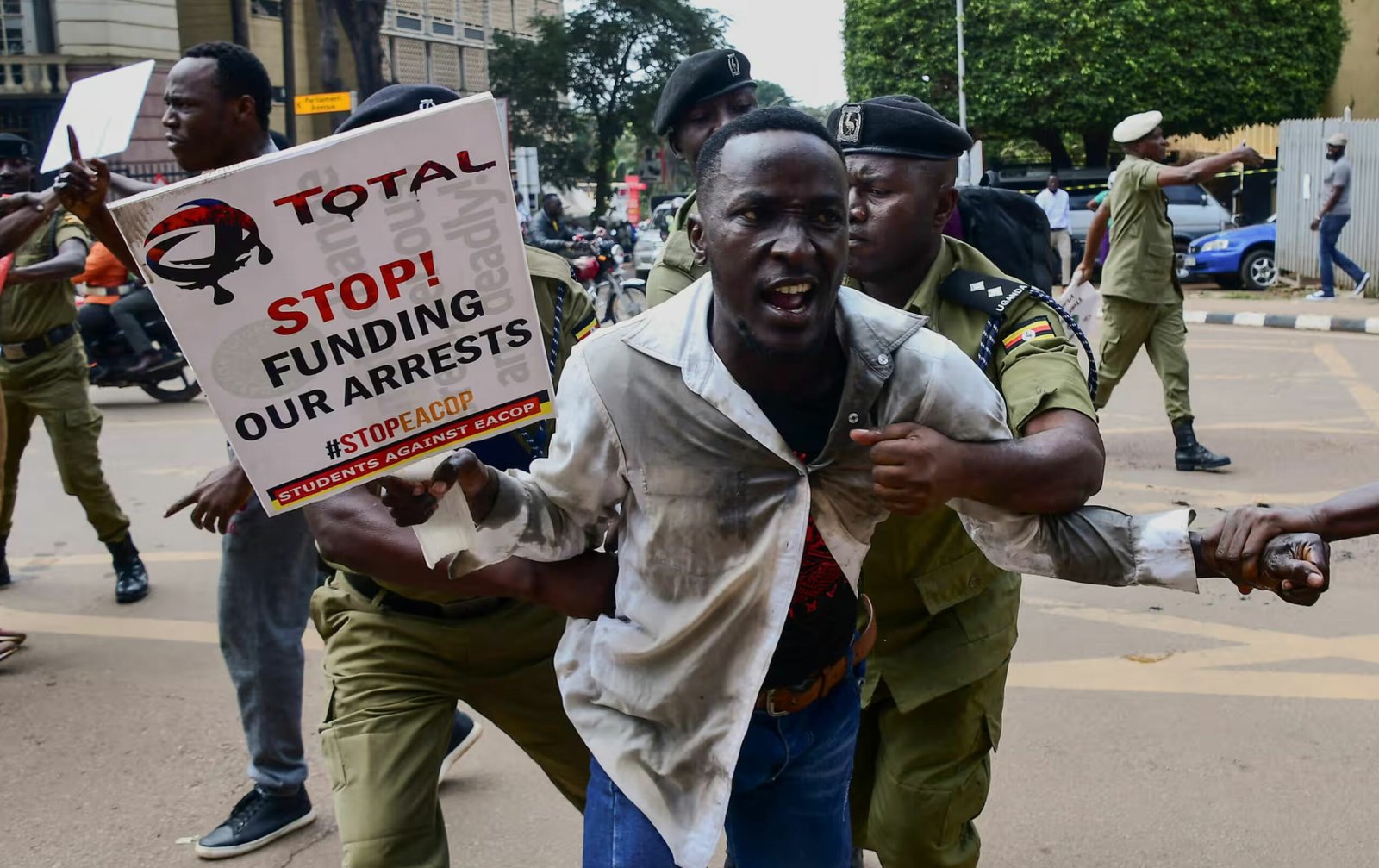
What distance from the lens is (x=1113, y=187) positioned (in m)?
8.35

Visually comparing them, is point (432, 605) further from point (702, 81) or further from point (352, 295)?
point (702, 81)

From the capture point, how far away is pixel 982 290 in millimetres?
2900

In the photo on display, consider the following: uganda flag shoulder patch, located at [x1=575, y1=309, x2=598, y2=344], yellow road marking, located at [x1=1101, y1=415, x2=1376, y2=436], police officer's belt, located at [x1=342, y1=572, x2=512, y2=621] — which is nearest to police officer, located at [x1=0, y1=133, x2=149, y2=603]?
police officer's belt, located at [x1=342, y1=572, x2=512, y2=621]

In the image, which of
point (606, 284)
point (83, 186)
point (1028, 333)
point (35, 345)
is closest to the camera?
point (1028, 333)

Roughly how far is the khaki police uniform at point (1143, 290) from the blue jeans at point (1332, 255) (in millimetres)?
9416

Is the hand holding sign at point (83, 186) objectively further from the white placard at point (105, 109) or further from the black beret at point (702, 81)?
the black beret at point (702, 81)

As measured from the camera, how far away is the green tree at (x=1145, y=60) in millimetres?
28594

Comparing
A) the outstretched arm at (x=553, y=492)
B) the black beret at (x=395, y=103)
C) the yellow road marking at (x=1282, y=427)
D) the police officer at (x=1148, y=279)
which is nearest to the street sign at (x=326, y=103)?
the yellow road marking at (x=1282, y=427)

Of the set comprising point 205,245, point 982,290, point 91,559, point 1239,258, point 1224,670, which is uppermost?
point 205,245

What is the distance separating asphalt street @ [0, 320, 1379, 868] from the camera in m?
3.90

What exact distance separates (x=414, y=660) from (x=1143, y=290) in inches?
238

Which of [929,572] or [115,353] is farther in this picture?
[115,353]

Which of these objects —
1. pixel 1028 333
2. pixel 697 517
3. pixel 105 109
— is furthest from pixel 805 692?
pixel 105 109

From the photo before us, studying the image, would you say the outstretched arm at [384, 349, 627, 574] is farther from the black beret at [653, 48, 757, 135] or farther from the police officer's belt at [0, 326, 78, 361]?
the police officer's belt at [0, 326, 78, 361]
